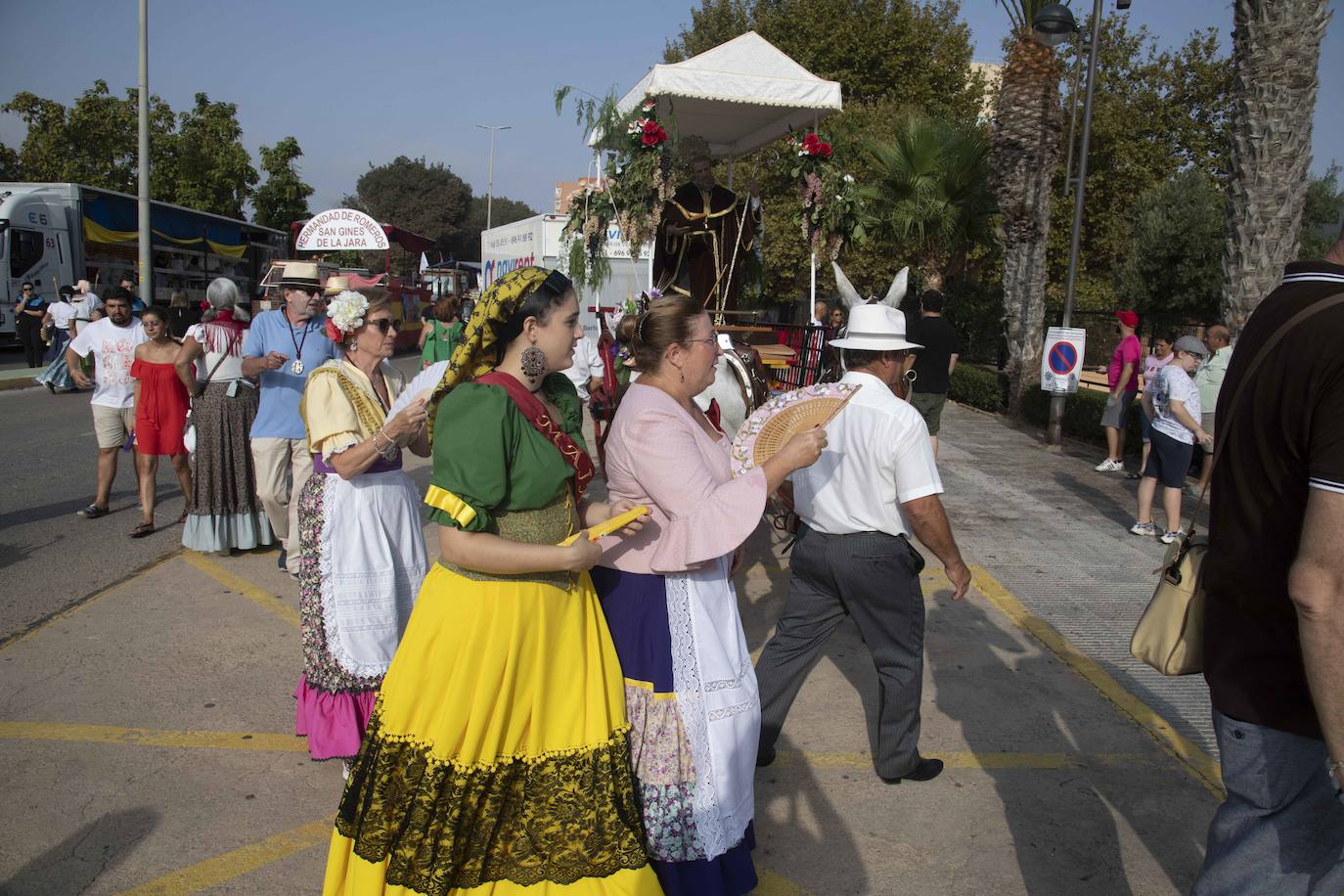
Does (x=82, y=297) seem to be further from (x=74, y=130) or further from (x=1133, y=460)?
(x=1133, y=460)

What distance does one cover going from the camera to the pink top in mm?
2578

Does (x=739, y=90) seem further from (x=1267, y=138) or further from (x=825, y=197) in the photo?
(x=1267, y=138)

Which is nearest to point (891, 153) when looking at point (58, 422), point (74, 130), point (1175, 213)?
point (1175, 213)

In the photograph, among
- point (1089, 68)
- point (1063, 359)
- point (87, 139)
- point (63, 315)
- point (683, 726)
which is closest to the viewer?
point (683, 726)

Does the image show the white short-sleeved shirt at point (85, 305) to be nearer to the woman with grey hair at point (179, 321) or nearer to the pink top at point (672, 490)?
the woman with grey hair at point (179, 321)

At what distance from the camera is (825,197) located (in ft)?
28.5

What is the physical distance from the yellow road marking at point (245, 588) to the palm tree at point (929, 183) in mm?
13895

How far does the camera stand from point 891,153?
18125 mm

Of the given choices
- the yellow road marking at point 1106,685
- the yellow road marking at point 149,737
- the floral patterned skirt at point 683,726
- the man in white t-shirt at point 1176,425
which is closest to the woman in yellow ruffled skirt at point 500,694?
the floral patterned skirt at point 683,726

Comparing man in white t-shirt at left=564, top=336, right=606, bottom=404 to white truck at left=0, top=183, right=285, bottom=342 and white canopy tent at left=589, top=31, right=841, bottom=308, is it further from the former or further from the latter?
white truck at left=0, top=183, right=285, bottom=342

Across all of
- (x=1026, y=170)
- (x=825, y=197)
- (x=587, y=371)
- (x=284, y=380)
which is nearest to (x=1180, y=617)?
(x=284, y=380)

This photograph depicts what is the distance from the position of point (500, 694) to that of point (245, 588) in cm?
448

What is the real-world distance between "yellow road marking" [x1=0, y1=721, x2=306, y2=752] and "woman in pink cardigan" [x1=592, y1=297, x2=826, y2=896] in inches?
83.9

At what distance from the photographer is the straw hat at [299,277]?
6.30m
